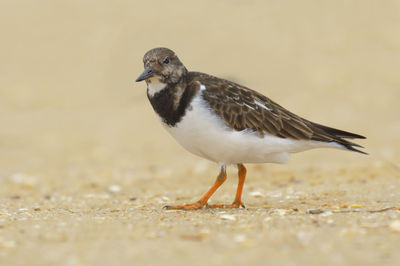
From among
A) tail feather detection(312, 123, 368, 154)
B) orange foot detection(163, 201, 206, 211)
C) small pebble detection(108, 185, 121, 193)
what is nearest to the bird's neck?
orange foot detection(163, 201, 206, 211)

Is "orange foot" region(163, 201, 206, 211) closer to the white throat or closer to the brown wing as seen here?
the brown wing

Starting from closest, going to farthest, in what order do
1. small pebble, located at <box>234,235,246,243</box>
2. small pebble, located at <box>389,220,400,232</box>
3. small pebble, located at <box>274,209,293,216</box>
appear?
small pebble, located at <box>234,235,246,243</box>, small pebble, located at <box>389,220,400,232</box>, small pebble, located at <box>274,209,293,216</box>

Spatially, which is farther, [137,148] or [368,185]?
[137,148]

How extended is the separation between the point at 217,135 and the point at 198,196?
204cm

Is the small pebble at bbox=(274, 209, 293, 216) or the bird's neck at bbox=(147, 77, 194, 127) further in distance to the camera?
the bird's neck at bbox=(147, 77, 194, 127)

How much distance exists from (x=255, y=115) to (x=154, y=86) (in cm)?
106

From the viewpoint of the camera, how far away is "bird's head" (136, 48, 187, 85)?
234 inches

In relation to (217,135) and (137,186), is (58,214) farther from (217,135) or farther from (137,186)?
(137,186)

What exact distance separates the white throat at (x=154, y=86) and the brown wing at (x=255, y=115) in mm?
417

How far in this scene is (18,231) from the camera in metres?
4.72

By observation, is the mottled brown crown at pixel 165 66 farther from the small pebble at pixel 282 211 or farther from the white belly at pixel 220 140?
the small pebble at pixel 282 211

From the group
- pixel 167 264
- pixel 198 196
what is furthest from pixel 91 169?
pixel 167 264

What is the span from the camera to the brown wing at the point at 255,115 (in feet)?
19.3

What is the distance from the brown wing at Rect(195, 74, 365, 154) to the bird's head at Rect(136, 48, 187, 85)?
27 centimetres
